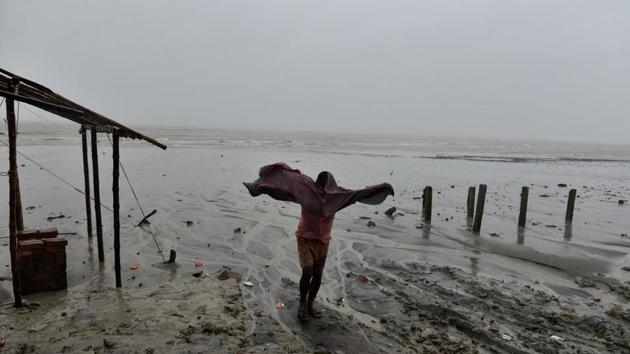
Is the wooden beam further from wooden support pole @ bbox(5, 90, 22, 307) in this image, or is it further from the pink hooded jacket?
the pink hooded jacket

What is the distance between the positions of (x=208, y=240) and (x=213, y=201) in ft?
19.5

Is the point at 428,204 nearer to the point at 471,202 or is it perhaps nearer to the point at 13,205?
the point at 471,202

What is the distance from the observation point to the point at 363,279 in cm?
920

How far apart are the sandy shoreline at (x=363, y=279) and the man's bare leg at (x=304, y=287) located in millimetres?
186

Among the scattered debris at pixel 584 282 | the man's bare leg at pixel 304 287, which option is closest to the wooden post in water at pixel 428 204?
the scattered debris at pixel 584 282

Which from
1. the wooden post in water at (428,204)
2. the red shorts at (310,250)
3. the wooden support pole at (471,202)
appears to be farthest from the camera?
the wooden support pole at (471,202)

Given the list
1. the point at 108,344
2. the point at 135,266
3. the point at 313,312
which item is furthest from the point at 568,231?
the point at 108,344

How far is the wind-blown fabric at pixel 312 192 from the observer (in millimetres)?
6410

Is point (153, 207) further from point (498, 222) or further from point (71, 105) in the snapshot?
point (498, 222)

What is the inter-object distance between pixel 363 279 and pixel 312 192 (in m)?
3.53

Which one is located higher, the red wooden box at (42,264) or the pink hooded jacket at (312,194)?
the pink hooded jacket at (312,194)

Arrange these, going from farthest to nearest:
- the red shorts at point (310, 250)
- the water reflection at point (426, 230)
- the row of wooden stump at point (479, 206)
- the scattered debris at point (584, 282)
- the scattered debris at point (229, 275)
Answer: the row of wooden stump at point (479, 206), the water reflection at point (426, 230), the scattered debris at point (584, 282), the scattered debris at point (229, 275), the red shorts at point (310, 250)

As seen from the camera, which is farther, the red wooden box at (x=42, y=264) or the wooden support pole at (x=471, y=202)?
the wooden support pole at (x=471, y=202)

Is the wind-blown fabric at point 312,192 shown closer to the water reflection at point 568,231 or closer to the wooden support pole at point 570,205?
the water reflection at point 568,231
